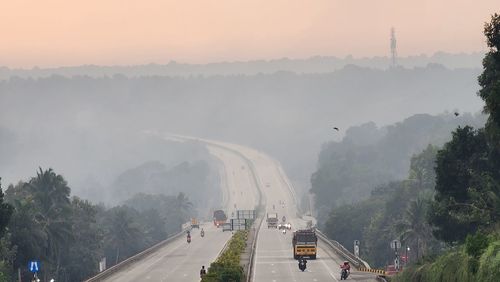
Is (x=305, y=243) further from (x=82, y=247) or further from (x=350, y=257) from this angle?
(x=82, y=247)

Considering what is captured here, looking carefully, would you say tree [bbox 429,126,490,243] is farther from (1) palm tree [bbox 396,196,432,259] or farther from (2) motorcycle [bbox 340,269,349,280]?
(1) palm tree [bbox 396,196,432,259]

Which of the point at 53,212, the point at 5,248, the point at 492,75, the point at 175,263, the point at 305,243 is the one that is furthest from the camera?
the point at 53,212

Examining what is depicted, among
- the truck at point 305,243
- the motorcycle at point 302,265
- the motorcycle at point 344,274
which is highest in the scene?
the truck at point 305,243

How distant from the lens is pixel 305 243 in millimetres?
120688

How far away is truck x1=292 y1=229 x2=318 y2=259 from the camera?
4680 inches

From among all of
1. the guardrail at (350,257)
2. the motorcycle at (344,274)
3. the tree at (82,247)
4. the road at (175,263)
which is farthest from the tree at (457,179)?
the tree at (82,247)

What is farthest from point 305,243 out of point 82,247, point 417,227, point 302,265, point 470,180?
point 82,247

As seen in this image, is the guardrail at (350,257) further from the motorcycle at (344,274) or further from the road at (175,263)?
the road at (175,263)

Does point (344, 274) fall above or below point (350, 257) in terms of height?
below

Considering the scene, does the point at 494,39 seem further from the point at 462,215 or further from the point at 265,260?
the point at 265,260

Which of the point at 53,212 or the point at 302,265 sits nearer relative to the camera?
the point at 302,265

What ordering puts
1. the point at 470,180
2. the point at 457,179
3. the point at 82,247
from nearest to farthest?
the point at 470,180, the point at 457,179, the point at 82,247

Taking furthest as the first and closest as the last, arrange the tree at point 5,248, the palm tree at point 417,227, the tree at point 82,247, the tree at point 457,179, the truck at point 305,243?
1. the tree at point 82,247
2. the palm tree at point 417,227
3. the truck at point 305,243
4. the tree at point 457,179
5. the tree at point 5,248

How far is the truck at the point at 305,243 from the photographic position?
11888 cm
